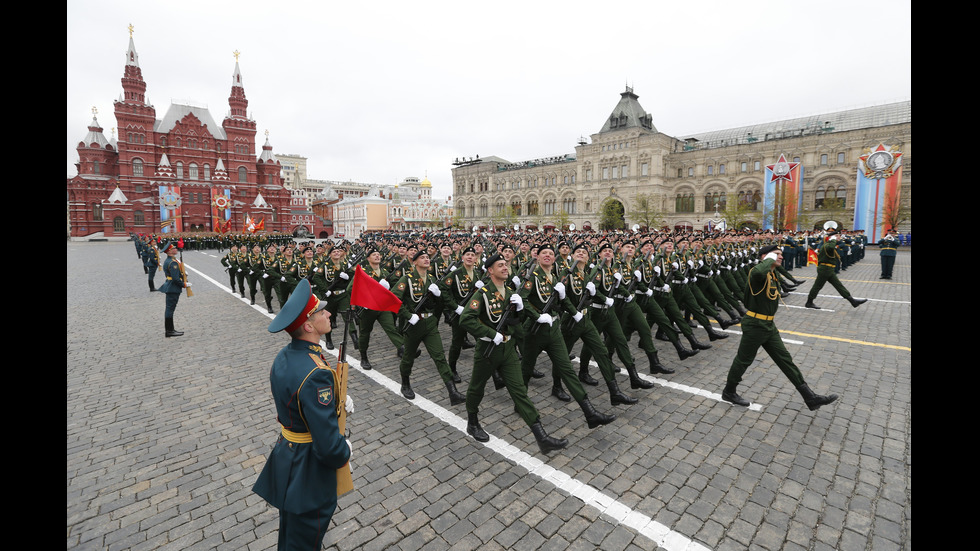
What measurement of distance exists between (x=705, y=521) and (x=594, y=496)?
3.18 feet

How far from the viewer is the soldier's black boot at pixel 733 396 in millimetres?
5812

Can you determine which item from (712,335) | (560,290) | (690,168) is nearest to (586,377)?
(560,290)

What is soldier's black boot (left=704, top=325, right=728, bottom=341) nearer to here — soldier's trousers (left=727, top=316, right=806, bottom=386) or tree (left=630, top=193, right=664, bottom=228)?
soldier's trousers (left=727, top=316, right=806, bottom=386)

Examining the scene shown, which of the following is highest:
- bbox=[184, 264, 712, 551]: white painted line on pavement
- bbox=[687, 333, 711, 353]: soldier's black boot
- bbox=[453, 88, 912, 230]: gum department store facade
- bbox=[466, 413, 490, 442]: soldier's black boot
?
bbox=[453, 88, 912, 230]: gum department store facade

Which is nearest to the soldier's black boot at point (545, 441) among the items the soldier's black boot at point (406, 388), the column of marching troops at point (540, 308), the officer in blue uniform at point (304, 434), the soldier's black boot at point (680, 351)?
the column of marching troops at point (540, 308)

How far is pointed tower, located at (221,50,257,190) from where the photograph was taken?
219 feet

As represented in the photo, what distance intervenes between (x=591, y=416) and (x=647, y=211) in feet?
177

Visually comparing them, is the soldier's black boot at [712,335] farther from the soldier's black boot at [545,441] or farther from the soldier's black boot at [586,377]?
the soldier's black boot at [545,441]

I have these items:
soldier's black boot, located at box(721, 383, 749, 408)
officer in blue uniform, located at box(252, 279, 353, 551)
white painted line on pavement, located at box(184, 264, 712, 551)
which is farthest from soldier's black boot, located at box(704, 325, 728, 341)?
officer in blue uniform, located at box(252, 279, 353, 551)

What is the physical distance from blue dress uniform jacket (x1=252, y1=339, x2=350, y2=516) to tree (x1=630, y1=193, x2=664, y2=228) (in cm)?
5621

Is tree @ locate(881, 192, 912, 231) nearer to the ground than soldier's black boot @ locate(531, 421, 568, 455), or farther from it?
farther from it

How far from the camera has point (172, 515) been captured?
378 cm
